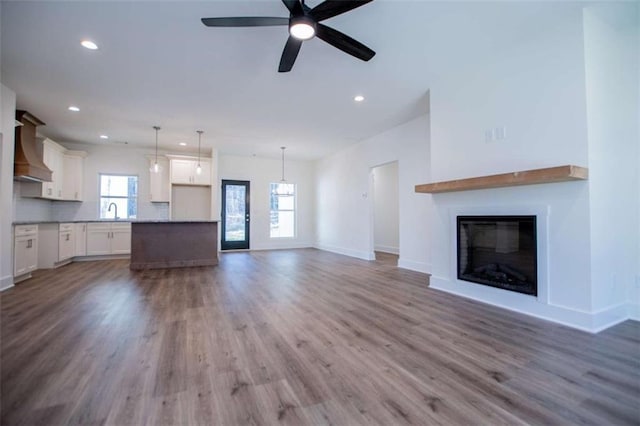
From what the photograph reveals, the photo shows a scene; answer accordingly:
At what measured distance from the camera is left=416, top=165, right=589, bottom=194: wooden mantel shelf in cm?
247

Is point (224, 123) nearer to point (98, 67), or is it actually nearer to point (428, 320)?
point (98, 67)

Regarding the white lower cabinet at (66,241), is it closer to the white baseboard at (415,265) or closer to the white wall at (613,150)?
the white baseboard at (415,265)

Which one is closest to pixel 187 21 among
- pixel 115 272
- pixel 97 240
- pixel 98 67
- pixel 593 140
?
pixel 98 67

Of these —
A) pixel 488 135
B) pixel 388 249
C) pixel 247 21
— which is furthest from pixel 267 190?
pixel 247 21

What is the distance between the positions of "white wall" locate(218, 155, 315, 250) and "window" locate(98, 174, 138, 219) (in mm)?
2228

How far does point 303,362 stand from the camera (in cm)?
202

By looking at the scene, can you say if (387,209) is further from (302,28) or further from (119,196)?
(119,196)

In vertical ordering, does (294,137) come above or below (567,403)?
above

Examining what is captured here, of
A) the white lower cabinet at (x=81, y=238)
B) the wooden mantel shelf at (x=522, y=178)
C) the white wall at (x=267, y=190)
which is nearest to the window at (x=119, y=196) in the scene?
the white lower cabinet at (x=81, y=238)

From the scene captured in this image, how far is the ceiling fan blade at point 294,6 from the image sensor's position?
6.95ft

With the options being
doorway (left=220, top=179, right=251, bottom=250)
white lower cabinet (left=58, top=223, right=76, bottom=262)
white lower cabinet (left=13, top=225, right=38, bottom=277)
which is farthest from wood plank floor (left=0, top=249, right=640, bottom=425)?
doorway (left=220, top=179, right=251, bottom=250)

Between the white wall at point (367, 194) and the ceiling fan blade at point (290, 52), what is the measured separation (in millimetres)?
3242

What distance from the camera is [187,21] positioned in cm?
270

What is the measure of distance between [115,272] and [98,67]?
3616mm
